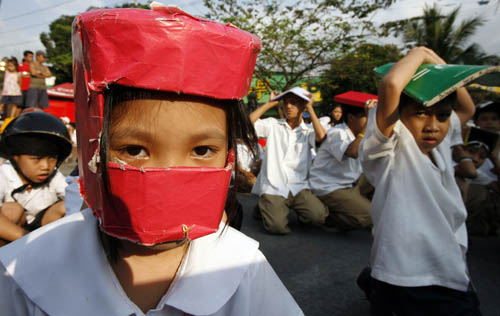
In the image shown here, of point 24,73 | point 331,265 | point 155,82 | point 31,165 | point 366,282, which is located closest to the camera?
point 155,82

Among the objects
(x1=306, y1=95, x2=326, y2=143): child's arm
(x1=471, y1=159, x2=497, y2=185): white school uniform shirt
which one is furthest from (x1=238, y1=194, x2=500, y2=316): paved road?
(x1=306, y1=95, x2=326, y2=143): child's arm

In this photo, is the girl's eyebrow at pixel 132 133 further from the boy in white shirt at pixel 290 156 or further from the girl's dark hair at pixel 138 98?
the boy in white shirt at pixel 290 156

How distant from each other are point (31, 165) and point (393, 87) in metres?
2.47

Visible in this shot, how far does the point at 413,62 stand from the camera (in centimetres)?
173

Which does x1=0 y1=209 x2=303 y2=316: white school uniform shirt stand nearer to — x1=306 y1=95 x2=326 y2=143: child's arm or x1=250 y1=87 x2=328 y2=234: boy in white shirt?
x1=250 y1=87 x2=328 y2=234: boy in white shirt

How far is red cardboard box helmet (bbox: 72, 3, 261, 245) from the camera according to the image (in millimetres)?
776

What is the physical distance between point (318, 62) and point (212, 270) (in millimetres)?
9848

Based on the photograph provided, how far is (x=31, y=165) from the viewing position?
7.80 feet

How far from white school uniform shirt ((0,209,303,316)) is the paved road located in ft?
4.52

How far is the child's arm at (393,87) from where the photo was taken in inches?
65.1

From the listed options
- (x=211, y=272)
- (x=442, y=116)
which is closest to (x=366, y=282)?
(x=442, y=116)

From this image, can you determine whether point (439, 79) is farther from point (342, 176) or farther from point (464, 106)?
point (342, 176)

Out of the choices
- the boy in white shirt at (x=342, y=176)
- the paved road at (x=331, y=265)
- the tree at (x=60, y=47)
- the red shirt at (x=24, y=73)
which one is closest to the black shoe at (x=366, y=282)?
the paved road at (x=331, y=265)

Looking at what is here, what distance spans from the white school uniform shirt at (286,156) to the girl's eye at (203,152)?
3334mm
